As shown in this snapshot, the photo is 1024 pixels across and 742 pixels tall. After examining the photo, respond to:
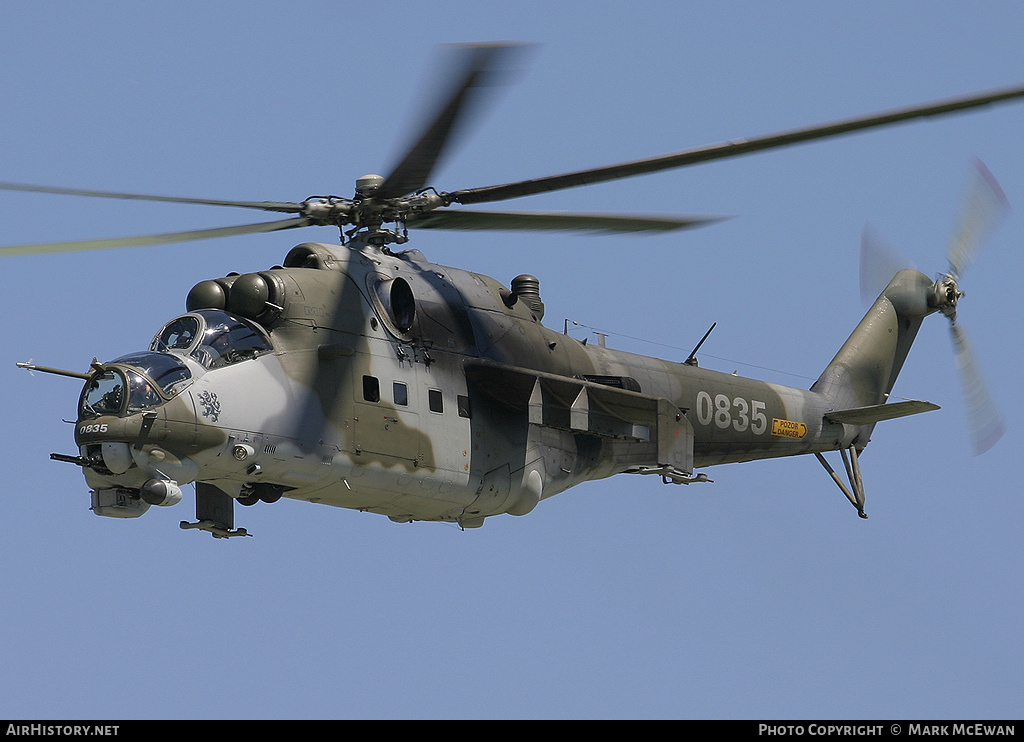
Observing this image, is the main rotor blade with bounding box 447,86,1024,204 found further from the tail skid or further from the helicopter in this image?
the tail skid

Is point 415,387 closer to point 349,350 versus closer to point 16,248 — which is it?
point 349,350

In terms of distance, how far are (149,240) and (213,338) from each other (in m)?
1.39

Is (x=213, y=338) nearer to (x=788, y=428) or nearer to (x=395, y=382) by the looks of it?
(x=395, y=382)

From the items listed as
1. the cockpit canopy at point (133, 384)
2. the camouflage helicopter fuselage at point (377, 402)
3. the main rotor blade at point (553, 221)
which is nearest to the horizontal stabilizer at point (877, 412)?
the camouflage helicopter fuselage at point (377, 402)

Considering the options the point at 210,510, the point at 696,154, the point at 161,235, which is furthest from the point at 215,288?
the point at 696,154

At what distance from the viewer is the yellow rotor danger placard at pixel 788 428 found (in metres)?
24.8

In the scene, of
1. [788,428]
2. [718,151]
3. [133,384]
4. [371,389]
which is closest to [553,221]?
[718,151]

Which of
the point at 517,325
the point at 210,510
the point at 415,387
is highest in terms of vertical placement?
the point at 517,325

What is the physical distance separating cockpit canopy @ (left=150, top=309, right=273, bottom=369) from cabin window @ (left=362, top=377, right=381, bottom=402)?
1.34 meters

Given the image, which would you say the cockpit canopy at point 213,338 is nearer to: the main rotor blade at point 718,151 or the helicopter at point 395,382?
the helicopter at point 395,382

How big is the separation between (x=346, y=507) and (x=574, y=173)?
527cm

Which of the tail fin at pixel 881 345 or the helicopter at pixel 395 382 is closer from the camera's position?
the helicopter at pixel 395 382

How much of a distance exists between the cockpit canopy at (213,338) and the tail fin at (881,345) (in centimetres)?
1207

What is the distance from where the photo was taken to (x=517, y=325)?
2122cm
